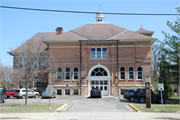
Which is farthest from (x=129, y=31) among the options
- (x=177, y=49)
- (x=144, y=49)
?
(x=177, y=49)

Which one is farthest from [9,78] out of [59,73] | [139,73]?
[139,73]

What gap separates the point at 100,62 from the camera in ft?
117

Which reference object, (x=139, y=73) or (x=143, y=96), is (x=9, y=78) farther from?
(x=143, y=96)

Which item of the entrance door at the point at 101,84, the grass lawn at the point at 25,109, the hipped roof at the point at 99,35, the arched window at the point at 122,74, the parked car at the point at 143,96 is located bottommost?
the grass lawn at the point at 25,109

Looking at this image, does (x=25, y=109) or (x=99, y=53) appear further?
(x=99, y=53)

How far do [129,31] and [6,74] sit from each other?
25.7 m

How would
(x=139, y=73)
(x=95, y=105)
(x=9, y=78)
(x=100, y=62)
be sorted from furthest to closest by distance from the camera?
(x=9, y=78)
(x=100, y=62)
(x=139, y=73)
(x=95, y=105)

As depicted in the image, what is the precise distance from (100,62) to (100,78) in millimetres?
2739

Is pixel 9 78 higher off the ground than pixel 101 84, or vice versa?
pixel 9 78

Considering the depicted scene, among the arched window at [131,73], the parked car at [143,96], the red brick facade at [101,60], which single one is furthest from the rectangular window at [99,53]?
the parked car at [143,96]

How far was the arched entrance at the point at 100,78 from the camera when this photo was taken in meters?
35.5

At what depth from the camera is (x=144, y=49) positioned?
35656mm

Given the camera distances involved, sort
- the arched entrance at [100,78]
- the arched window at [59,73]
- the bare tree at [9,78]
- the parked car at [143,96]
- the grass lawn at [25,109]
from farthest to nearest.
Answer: the bare tree at [9,78]
the arched window at [59,73]
the arched entrance at [100,78]
the parked car at [143,96]
the grass lawn at [25,109]

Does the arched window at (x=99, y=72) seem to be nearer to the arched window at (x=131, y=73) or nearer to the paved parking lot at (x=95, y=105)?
the arched window at (x=131, y=73)
